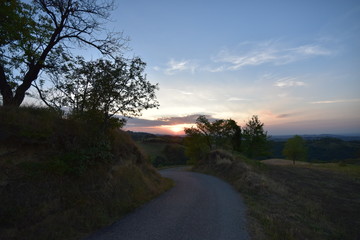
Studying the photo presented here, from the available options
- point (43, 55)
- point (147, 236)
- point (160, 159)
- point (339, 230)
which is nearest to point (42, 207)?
point (147, 236)

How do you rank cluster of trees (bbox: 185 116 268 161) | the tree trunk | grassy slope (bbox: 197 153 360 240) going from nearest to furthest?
grassy slope (bbox: 197 153 360 240) < the tree trunk < cluster of trees (bbox: 185 116 268 161)

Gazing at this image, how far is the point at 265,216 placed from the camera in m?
8.16

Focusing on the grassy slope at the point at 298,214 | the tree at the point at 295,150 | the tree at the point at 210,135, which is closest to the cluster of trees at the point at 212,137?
the tree at the point at 210,135

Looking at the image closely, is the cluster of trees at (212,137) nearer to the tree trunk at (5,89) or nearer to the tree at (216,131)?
the tree at (216,131)

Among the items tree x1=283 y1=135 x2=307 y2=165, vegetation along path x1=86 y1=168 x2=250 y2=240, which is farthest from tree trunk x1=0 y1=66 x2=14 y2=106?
tree x1=283 y1=135 x2=307 y2=165

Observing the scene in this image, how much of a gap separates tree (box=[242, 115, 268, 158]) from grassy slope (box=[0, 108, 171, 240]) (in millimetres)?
48777

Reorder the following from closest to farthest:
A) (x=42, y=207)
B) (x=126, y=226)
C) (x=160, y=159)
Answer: (x=42, y=207), (x=126, y=226), (x=160, y=159)

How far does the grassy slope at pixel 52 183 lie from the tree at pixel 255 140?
48.8 meters

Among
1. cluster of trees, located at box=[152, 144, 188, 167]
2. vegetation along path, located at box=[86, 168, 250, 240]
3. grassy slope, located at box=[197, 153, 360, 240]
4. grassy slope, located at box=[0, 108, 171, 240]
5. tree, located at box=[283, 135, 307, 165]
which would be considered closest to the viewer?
grassy slope, located at box=[0, 108, 171, 240]

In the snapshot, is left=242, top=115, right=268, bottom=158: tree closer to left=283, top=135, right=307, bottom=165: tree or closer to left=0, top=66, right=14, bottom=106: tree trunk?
left=283, top=135, right=307, bottom=165: tree

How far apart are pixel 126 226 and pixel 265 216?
5.74 m

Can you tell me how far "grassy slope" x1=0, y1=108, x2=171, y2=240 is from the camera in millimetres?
5504

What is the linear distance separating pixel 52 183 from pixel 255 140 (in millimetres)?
53937

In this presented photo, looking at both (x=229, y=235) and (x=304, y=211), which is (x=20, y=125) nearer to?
(x=229, y=235)
